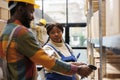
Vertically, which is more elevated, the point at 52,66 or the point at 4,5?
the point at 4,5

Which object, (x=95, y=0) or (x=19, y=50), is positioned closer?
(x=19, y=50)

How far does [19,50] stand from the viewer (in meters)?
1.95

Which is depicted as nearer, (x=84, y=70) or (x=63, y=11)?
(x=84, y=70)

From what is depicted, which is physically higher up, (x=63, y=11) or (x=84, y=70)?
(x=63, y=11)

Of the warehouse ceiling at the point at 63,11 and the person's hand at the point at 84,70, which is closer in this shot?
the person's hand at the point at 84,70

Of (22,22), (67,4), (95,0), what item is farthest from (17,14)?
(67,4)

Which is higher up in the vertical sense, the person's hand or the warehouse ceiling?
the warehouse ceiling

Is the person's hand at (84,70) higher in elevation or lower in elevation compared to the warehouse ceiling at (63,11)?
lower

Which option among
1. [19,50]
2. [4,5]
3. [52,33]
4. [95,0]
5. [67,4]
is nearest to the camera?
[19,50]

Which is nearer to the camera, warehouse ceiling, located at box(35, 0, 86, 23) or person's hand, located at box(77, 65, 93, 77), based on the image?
person's hand, located at box(77, 65, 93, 77)

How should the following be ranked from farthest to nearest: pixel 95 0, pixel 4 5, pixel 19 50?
pixel 95 0 < pixel 4 5 < pixel 19 50

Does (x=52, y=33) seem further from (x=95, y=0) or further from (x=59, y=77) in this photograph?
(x=95, y=0)

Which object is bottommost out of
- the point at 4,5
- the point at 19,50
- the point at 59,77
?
the point at 59,77

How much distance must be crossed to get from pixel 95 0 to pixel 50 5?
20.3ft
